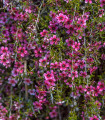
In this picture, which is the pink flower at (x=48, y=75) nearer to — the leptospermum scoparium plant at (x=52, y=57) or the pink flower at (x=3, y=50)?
the leptospermum scoparium plant at (x=52, y=57)

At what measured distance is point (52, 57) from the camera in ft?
5.17

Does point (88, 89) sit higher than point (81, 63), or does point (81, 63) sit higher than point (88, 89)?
point (81, 63)

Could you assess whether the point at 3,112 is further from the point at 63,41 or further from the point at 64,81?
the point at 63,41

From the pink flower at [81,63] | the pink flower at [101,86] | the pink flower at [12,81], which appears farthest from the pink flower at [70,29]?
the pink flower at [12,81]

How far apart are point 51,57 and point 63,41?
249 millimetres

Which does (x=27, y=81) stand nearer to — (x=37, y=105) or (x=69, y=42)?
(x=37, y=105)

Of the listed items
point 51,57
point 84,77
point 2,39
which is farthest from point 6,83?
point 84,77

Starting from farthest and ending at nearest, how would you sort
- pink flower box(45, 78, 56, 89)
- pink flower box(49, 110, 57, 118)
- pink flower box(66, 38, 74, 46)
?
1. pink flower box(49, 110, 57, 118)
2. pink flower box(66, 38, 74, 46)
3. pink flower box(45, 78, 56, 89)

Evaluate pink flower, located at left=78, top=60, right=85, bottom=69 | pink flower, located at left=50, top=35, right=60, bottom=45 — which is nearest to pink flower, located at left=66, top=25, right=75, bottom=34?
pink flower, located at left=50, top=35, right=60, bottom=45

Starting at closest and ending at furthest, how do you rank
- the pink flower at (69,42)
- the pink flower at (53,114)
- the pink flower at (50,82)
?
1. the pink flower at (50,82)
2. the pink flower at (69,42)
3. the pink flower at (53,114)

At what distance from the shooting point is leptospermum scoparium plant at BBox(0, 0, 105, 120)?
1.60m

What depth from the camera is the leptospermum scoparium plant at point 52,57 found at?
160 centimetres

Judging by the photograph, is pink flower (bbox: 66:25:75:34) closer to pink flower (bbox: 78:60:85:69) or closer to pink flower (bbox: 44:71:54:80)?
pink flower (bbox: 78:60:85:69)

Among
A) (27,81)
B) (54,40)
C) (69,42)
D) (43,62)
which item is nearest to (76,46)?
(69,42)
